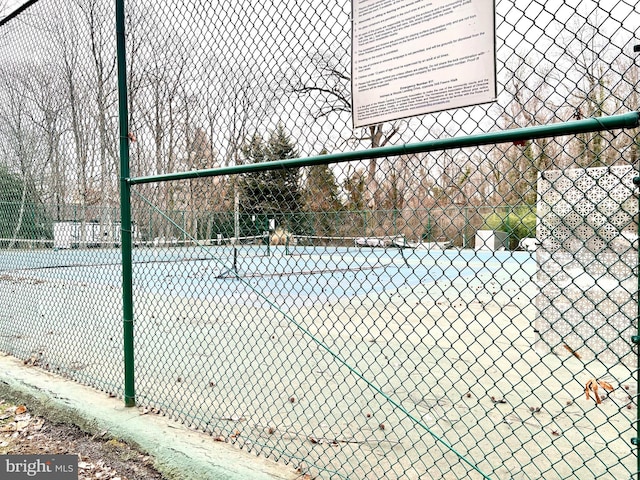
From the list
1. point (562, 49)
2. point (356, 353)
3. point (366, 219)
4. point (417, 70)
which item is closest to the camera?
point (562, 49)

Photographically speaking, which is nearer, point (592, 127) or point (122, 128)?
point (592, 127)

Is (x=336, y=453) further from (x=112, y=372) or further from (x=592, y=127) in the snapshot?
(x=112, y=372)

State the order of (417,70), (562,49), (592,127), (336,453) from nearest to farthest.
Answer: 1. (592,127)
2. (562,49)
3. (417,70)
4. (336,453)

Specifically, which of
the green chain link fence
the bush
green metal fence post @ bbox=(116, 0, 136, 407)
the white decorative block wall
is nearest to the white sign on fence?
the green chain link fence

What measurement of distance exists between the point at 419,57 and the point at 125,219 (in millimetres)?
2048

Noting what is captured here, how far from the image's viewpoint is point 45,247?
4.99 m

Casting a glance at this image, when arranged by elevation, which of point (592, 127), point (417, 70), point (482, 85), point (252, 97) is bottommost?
point (592, 127)

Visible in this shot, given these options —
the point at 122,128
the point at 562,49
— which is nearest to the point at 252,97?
the point at 122,128

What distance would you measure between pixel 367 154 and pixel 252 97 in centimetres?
99

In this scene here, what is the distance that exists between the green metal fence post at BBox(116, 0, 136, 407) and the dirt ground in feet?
1.09

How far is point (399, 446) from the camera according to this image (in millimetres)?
2570

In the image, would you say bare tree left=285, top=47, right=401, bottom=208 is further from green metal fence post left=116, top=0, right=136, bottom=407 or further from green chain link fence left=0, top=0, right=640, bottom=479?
green metal fence post left=116, top=0, right=136, bottom=407

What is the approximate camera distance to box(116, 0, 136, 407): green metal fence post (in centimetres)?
287

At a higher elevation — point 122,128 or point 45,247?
point 122,128
